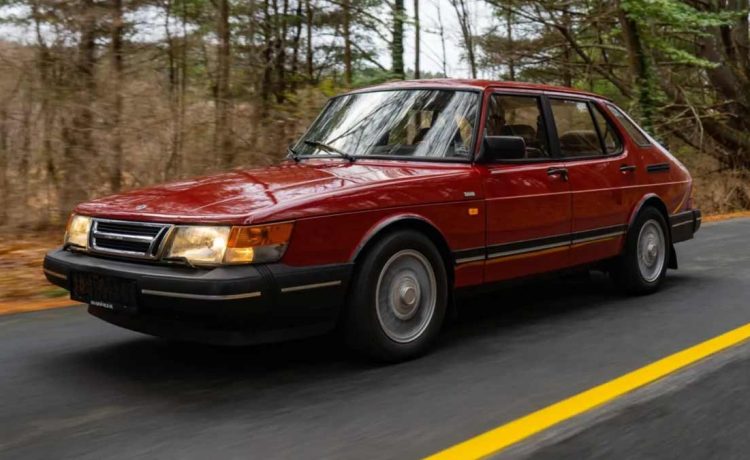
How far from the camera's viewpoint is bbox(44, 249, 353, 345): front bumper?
3.59 metres

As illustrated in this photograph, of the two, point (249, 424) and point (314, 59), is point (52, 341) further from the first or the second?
point (314, 59)

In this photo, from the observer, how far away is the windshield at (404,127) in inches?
196

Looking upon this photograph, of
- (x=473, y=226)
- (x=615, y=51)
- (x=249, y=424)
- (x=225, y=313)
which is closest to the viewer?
(x=249, y=424)

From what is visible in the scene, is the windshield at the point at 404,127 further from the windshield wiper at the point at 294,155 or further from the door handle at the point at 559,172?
the door handle at the point at 559,172

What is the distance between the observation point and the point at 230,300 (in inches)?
140

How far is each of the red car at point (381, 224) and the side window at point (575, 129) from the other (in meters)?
0.02

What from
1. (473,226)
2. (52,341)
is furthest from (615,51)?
(52,341)

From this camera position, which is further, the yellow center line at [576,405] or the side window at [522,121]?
the side window at [522,121]

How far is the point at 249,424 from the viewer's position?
330cm

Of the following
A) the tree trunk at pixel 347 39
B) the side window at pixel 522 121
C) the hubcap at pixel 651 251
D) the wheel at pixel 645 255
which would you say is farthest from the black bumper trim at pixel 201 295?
the tree trunk at pixel 347 39

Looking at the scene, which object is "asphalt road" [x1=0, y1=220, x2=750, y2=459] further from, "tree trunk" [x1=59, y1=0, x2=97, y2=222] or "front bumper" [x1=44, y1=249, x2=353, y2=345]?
"tree trunk" [x1=59, y1=0, x2=97, y2=222]

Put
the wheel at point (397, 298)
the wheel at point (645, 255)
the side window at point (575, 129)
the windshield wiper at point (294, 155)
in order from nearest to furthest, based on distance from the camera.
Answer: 1. the wheel at point (397, 298)
2. the windshield wiper at point (294, 155)
3. the side window at point (575, 129)
4. the wheel at point (645, 255)

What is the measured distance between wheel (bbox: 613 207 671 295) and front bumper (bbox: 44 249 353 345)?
122 inches

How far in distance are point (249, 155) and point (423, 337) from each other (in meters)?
7.39
